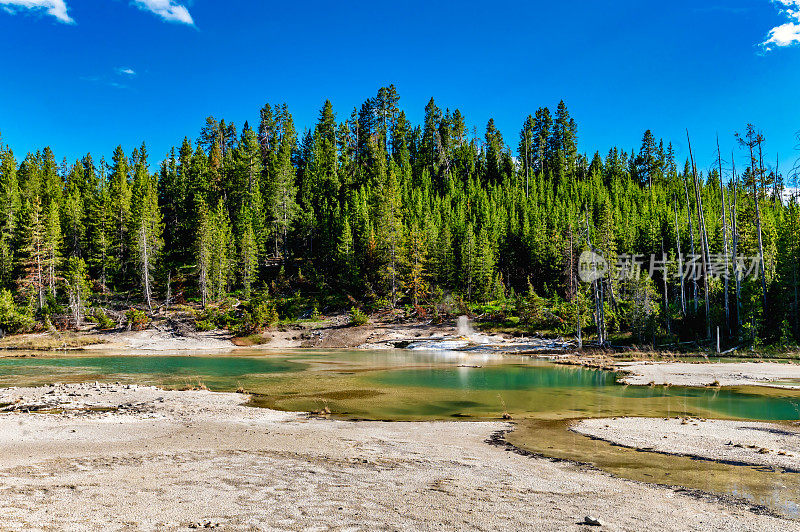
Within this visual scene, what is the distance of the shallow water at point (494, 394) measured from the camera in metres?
10.4

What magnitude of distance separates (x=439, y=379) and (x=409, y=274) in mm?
36445

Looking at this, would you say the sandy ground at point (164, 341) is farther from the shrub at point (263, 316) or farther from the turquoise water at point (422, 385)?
the turquoise water at point (422, 385)

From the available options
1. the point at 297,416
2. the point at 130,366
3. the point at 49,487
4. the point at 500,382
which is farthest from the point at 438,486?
the point at 130,366

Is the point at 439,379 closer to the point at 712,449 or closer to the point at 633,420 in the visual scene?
the point at 633,420

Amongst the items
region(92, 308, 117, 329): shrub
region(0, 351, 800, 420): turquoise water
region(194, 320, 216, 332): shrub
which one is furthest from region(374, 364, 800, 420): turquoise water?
region(92, 308, 117, 329): shrub

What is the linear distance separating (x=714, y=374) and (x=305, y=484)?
27651 millimetres

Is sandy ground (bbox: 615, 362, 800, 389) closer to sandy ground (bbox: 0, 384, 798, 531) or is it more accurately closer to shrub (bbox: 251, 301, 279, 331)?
sandy ground (bbox: 0, 384, 798, 531)

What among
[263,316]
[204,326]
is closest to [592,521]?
[263,316]

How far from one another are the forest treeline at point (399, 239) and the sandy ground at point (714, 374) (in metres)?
10.2

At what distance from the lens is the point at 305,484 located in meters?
8.90

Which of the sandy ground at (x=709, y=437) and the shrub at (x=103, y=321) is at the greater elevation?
the shrub at (x=103, y=321)

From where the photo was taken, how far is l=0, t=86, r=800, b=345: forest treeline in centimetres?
4525

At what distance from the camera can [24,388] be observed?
71.4 feet

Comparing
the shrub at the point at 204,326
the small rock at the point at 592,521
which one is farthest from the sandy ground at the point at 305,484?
the shrub at the point at 204,326
